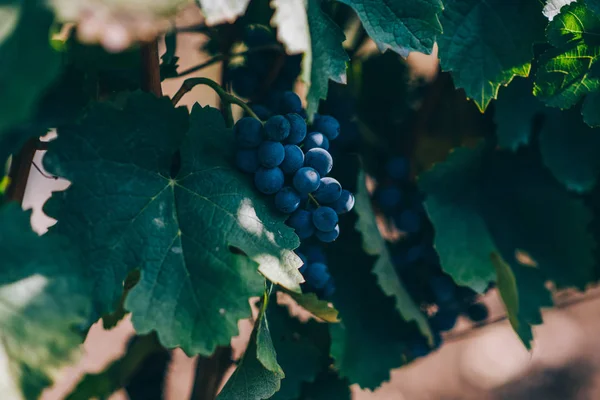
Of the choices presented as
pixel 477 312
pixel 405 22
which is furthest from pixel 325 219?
pixel 477 312

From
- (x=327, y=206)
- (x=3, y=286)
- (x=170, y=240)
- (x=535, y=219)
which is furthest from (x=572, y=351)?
(x=3, y=286)

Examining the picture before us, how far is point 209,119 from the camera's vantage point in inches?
26.7

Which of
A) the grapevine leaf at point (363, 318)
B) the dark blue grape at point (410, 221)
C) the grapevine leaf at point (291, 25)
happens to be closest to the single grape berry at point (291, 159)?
the grapevine leaf at point (291, 25)

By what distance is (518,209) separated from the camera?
1.04m

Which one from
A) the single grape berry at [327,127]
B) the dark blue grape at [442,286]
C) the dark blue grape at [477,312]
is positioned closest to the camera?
the single grape berry at [327,127]

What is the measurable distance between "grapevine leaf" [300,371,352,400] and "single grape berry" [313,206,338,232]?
13.2 inches

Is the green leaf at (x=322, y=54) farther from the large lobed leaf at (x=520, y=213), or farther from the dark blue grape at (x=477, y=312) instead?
the dark blue grape at (x=477, y=312)

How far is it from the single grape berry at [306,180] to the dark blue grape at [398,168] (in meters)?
0.41

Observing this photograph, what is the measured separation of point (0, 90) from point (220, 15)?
0.20 m

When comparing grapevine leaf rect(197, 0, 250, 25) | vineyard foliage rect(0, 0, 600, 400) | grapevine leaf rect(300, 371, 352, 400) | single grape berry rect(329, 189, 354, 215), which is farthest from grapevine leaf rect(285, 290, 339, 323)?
grapevine leaf rect(197, 0, 250, 25)

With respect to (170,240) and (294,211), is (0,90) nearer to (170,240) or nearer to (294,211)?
(170,240)

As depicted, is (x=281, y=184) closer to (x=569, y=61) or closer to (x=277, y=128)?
(x=277, y=128)

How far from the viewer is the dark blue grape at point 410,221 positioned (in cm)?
101

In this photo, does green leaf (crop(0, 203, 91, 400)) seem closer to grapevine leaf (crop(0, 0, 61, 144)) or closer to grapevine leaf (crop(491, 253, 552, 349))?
grapevine leaf (crop(0, 0, 61, 144))
